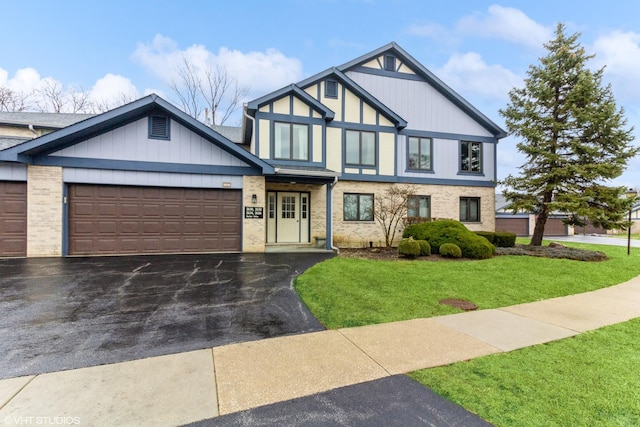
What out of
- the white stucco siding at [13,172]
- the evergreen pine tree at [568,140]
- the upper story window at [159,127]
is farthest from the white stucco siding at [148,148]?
the evergreen pine tree at [568,140]

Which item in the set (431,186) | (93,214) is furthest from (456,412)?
(431,186)

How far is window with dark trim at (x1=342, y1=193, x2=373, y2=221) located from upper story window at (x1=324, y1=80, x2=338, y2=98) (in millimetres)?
4581

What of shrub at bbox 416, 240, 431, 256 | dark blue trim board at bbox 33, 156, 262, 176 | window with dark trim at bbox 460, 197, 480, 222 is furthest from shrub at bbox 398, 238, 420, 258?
window with dark trim at bbox 460, 197, 480, 222

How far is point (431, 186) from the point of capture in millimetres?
15711

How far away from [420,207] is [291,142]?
7.29 meters

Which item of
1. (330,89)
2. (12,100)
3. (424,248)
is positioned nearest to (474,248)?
(424,248)

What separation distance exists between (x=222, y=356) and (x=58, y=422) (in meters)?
1.45

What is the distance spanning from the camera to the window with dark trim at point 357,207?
14.5 m

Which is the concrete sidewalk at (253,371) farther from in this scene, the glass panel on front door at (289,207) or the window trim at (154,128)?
the glass panel on front door at (289,207)

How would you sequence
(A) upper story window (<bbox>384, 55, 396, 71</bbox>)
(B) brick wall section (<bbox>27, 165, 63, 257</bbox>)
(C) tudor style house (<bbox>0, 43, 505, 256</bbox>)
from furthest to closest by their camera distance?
(A) upper story window (<bbox>384, 55, 396, 71</bbox>) < (C) tudor style house (<bbox>0, 43, 505, 256</bbox>) < (B) brick wall section (<bbox>27, 165, 63, 257</bbox>)

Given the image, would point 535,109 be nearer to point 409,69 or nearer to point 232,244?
point 409,69

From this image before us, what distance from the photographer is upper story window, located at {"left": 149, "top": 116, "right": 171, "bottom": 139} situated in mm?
Answer: 10711

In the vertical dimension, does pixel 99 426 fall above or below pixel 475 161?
below

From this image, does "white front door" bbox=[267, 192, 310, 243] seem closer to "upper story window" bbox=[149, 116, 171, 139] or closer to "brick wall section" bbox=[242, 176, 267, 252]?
"brick wall section" bbox=[242, 176, 267, 252]
